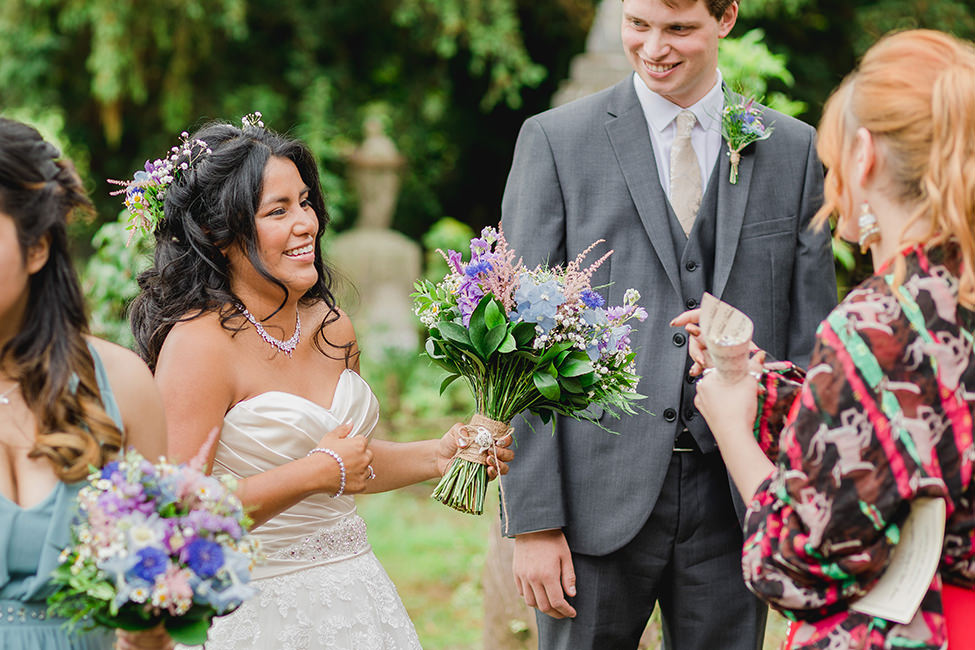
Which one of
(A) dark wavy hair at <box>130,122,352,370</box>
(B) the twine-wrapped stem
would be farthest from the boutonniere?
(A) dark wavy hair at <box>130,122,352,370</box>

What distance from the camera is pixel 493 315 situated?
263cm

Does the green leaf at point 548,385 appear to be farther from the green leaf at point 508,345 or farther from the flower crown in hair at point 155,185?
the flower crown in hair at point 155,185

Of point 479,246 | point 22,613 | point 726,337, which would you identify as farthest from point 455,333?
point 22,613

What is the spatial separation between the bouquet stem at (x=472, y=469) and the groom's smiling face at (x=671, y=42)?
3.55 ft

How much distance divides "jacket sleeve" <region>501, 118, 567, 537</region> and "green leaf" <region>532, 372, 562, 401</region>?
0.31 metres

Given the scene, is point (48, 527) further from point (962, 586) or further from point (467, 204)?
point (467, 204)

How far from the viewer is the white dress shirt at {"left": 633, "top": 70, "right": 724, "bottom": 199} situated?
3035mm

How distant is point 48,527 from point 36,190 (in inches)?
25.4

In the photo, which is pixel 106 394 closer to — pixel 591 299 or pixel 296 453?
pixel 296 453

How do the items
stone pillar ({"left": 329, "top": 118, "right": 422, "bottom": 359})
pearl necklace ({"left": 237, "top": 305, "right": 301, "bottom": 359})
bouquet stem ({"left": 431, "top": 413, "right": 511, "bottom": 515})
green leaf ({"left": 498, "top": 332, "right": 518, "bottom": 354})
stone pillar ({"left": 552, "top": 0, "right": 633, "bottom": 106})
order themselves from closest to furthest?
green leaf ({"left": 498, "top": 332, "right": 518, "bottom": 354}), bouquet stem ({"left": 431, "top": 413, "right": 511, "bottom": 515}), pearl necklace ({"left": 237, "top": 305, "right": 301, "bottom": 359}), stone pillar ({"left": 552, "top": 0, "right": 633, "bottom": 106}), stone pillar ({"left": 329, "top": 118, "right": 422, "bottom": 359})

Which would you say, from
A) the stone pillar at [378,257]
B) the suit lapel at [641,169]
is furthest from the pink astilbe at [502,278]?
the stone pillar at [378,257]

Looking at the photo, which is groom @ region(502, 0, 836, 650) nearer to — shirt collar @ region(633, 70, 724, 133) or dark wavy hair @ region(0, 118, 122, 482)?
shirt collar @ region(633, 70, 724, 133)

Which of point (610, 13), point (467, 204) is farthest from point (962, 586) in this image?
point (467, 204)

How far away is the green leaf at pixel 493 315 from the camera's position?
2627 millimetres
